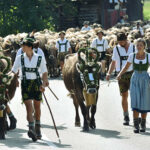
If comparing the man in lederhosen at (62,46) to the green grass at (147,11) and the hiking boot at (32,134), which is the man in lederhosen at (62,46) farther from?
the green grass at (147,11)

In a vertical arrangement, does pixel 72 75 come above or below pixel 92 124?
above

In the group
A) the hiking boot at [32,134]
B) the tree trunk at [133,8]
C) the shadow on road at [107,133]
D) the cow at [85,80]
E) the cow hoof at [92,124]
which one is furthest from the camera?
the tree trunk at [133,8]

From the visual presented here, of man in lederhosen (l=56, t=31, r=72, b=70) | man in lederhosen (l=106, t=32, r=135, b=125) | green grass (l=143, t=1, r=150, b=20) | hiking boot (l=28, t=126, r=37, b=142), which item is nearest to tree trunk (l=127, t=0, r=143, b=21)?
green grass (l=143, t=1, r=150, b=20)

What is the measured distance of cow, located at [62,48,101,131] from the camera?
1416 cm

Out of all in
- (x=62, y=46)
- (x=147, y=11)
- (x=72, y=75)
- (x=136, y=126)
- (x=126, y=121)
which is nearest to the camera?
(x=136, y=126)

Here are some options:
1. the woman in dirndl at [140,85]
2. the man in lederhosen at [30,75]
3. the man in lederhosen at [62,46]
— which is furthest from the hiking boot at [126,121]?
the man in lederhosen at [62,46]

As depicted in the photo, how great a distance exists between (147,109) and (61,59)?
13547 millimetres

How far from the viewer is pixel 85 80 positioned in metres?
14.2

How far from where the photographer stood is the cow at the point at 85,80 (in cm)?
1416

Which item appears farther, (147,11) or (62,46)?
(147,11)

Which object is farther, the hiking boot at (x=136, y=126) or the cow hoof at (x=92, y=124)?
the cow hoof at (x=92, y=124)

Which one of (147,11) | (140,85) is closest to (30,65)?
(140,85)

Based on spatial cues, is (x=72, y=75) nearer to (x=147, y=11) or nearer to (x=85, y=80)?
(x=85, y=80)

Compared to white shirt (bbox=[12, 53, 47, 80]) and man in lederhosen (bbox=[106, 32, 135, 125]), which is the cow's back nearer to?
man in lederhosen (bbox=[106, 32, 135, 125])
